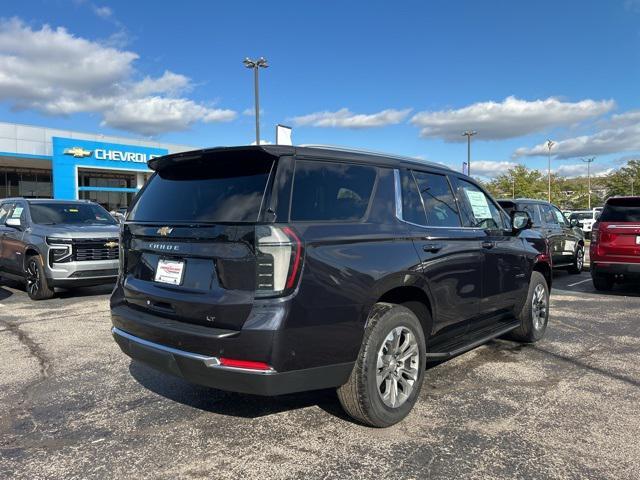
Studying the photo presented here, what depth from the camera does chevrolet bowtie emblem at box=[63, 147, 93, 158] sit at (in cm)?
3516

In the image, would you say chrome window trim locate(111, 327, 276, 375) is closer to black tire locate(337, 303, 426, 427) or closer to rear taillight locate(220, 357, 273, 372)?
rear taillight locate(220, 357, 273, 372)

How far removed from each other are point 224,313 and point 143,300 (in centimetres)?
87

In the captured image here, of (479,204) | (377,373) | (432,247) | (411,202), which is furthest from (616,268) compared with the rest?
(377,373)

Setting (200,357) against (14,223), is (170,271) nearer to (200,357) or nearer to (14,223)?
(200,357)

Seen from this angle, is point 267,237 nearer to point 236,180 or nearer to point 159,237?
point 236,180

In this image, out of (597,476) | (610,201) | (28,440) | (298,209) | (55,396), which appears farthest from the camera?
(610,201)

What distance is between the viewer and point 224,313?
301 centimetres

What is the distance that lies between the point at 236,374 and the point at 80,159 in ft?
122

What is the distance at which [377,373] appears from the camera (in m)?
3.44

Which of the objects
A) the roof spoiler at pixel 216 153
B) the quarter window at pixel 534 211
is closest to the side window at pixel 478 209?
the roof spoiler at pixel 216 153

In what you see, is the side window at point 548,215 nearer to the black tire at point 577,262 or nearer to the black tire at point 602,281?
the black tire at point 577,262

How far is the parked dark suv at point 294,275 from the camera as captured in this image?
2955mm

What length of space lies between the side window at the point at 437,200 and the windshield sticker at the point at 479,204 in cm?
36

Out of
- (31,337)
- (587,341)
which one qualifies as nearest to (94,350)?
(31,337)
